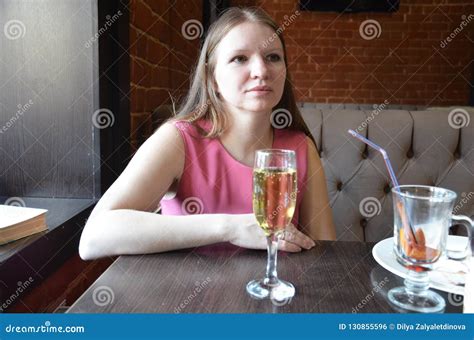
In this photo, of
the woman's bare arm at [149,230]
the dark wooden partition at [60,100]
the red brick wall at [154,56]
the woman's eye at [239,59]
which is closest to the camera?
the woman's bare arm at [149,230]

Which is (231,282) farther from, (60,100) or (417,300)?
(60,100)

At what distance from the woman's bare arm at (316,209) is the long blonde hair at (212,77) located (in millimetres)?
220

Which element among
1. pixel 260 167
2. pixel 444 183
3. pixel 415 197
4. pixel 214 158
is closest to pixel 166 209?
pixel 214 158

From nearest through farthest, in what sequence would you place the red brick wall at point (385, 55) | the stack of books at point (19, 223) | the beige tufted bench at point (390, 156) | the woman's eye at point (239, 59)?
the stack of books at point (19, 223) < the woman's eye at point (239, 59) < the beige tufted bench at point (390, 156) < the red brick wall at point (385, 55)

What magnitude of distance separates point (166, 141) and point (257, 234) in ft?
1.31

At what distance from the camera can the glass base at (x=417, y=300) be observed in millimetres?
562

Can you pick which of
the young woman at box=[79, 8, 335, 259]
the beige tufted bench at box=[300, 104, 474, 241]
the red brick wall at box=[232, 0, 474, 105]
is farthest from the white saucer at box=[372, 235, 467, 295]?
the red brick wall at box=[232, 0, 474, 105]

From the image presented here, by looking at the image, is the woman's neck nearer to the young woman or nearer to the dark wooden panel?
the young woman

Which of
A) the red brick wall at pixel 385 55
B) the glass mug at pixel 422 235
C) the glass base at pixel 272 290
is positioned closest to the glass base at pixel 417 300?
the glass mug at pixel 422 235

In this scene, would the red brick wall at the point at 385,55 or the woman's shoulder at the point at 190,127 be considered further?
the red brick wall at the point at 385,55

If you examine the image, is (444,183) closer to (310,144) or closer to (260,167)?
(310,144)

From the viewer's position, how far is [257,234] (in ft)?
2.52

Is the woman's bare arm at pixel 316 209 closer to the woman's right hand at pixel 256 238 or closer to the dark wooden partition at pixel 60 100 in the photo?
the woman's right hand at pixel 256 238

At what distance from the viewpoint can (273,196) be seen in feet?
2.11
